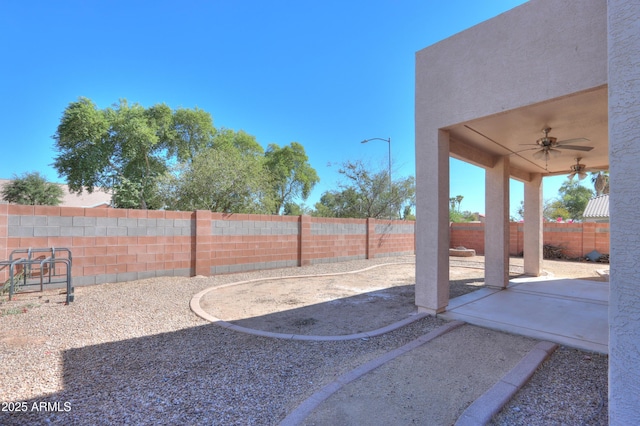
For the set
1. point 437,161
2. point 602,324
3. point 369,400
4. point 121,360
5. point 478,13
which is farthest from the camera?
point 478,13

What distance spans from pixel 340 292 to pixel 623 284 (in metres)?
5.51

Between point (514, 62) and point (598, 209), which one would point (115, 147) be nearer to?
point (514, 62)

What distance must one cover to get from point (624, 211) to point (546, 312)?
414cm

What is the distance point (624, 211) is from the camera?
1.81 meters

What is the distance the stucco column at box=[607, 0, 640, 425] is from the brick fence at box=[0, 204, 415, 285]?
8.37 metres

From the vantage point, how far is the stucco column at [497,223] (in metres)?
6.77

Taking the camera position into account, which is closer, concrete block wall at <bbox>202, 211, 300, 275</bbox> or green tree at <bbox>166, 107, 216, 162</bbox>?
concrete block wall at <bbox>202, 211, 300, 275</bbox>

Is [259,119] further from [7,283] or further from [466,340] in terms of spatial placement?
[466,340]

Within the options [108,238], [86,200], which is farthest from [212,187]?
[86,200]

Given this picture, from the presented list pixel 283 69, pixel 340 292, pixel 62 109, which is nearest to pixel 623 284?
pixel 340 292

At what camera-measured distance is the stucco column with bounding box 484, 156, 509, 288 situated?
6.77 meters

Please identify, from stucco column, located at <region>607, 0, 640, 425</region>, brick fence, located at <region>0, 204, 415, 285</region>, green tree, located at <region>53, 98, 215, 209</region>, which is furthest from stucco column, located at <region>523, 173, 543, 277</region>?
green tree, located at <region>53, 98, 215, 209</region>

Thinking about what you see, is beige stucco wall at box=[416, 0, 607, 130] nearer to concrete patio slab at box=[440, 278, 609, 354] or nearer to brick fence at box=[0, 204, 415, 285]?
concrete patio slab at box=[440, 278, 609, 354]

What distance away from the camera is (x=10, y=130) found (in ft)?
60.0
